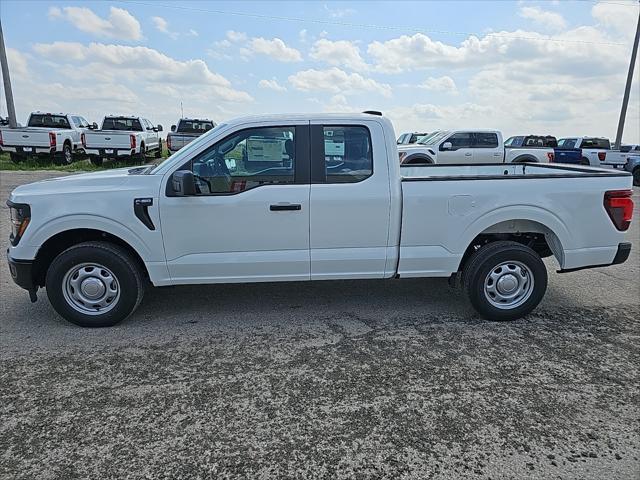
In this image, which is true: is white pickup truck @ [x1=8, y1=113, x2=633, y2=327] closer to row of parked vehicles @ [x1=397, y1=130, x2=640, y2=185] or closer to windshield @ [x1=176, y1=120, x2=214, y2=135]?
row of parked vehicles @ [x1=397, y1=130, x2=640, y2=185]

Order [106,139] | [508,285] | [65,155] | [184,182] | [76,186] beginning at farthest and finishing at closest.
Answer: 1. [65,155]
2. [106,139]
3. [508,285]
4. [76,186]
5. [184,182]

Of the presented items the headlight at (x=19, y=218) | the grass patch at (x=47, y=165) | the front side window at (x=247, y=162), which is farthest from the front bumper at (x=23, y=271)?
the grass patch at (x=47, y=165)

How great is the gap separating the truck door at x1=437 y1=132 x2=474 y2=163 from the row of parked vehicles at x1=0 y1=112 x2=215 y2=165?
31.0ft

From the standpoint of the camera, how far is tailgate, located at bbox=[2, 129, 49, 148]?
1822 cm

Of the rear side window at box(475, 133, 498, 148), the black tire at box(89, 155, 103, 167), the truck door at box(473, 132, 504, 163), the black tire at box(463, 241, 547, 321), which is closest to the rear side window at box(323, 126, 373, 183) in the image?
the black tire at box(463, 241, 547, 321)

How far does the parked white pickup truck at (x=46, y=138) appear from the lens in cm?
1830

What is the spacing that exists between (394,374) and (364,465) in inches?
41.0

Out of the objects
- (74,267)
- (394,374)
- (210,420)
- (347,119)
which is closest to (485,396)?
(394,374)

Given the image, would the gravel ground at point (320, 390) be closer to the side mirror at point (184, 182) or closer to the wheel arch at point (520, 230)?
the wheel arch at point (520, 230)

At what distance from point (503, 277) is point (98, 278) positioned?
3.77 metres

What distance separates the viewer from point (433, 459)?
8.80ft

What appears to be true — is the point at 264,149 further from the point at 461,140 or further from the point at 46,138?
the point at 46,138

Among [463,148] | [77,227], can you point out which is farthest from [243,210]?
[463,148]

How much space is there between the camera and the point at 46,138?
18297 millimetres
